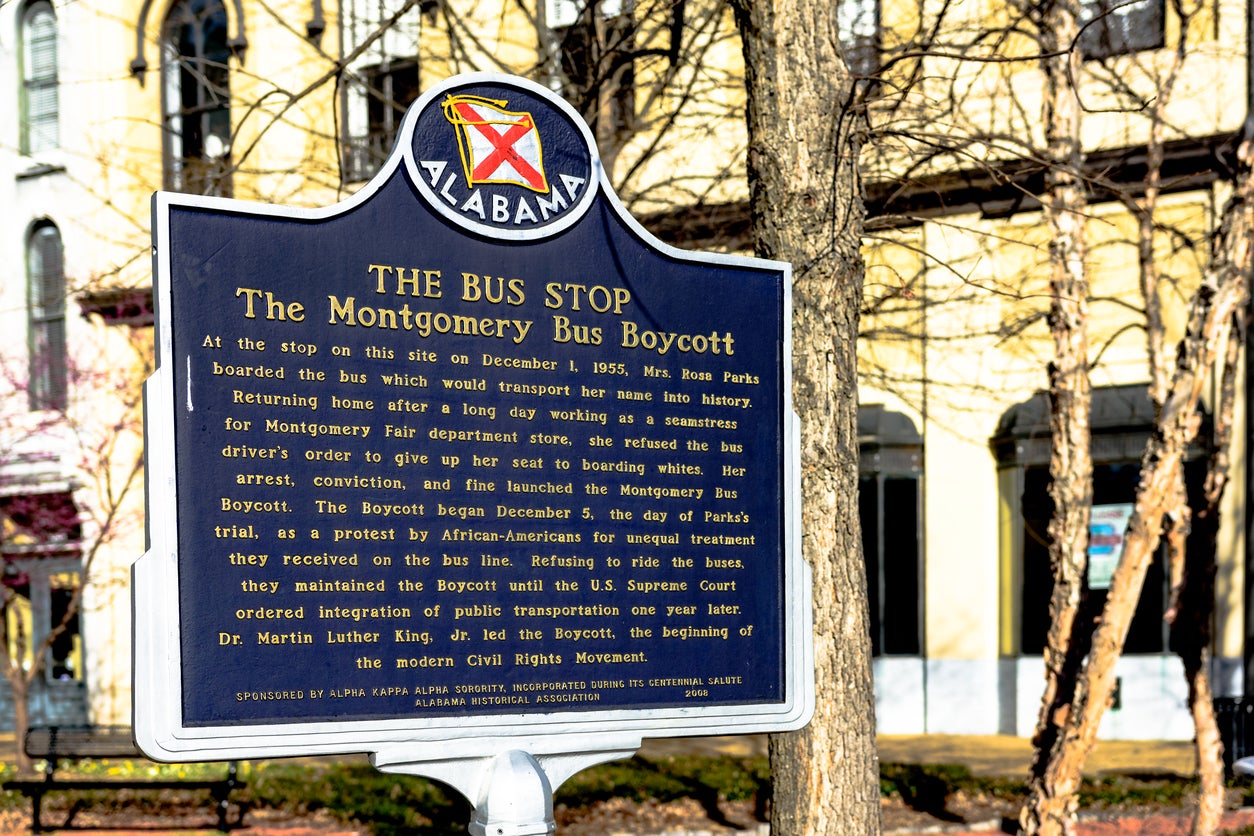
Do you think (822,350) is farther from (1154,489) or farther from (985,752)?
(985,752)

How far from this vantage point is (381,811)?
12539 millimetres

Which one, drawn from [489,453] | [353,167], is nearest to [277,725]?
[489,453]

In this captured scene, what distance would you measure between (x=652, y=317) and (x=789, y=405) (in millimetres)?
596

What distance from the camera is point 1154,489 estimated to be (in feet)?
27.8

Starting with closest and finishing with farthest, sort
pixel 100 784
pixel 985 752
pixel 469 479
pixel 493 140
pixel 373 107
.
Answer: pixel 469 479, pixel 493 140, pixel 100 784, pixel 985 752, pixel 373 107

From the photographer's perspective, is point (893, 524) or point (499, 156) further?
point (893, 524)

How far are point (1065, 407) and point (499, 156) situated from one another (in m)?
6.30

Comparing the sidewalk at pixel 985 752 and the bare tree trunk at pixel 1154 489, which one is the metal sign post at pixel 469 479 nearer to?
the bare tree trunk at pixel 1154 489

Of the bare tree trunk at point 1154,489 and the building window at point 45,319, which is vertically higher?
the building window at point 45,319

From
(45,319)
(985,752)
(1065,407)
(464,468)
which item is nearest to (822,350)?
(464,468)

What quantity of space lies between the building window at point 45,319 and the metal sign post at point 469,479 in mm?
17640

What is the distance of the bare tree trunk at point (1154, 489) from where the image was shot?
8359 millimetres

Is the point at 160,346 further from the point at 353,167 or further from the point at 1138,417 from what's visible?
the point at 1138,417

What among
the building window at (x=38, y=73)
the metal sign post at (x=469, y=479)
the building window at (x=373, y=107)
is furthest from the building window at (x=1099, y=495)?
the building window at (x=38, y=73)
